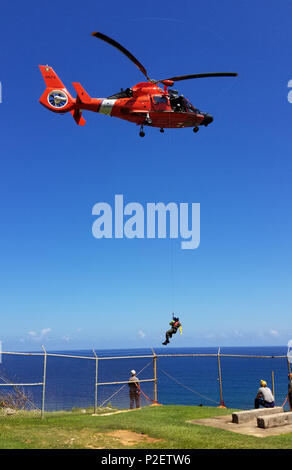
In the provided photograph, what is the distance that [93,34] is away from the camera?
14.3m

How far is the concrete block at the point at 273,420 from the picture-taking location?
11.6 m

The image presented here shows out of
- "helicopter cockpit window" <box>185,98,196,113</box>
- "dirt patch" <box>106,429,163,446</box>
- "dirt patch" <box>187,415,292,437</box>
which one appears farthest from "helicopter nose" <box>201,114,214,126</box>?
"dirt patch" <box>106,429,163,446</box>

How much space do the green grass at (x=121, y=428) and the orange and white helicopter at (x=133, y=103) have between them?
11766 millimetres

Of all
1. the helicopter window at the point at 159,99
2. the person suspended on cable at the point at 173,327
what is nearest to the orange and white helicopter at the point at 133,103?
the helicopter window at the point at 159,99

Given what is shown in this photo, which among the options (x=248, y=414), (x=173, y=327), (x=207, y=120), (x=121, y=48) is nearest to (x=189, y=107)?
Result: (x=207, y=120)

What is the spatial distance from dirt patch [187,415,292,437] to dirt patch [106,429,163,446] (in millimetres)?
2511

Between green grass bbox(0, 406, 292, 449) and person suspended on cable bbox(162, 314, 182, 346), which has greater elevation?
person suspended on cable bbox(162, 314, 182, 346)

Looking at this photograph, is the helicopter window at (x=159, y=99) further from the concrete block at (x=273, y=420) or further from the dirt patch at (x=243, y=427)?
the concrete block at (x=273, y=420)

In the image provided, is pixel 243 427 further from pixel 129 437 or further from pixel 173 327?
pixel 173 327

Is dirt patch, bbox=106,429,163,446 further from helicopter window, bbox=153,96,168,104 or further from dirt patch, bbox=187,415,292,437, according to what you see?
helicopter window, bbox=153,96,168,104

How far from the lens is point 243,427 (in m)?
11.9

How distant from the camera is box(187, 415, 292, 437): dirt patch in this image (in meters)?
11.1
